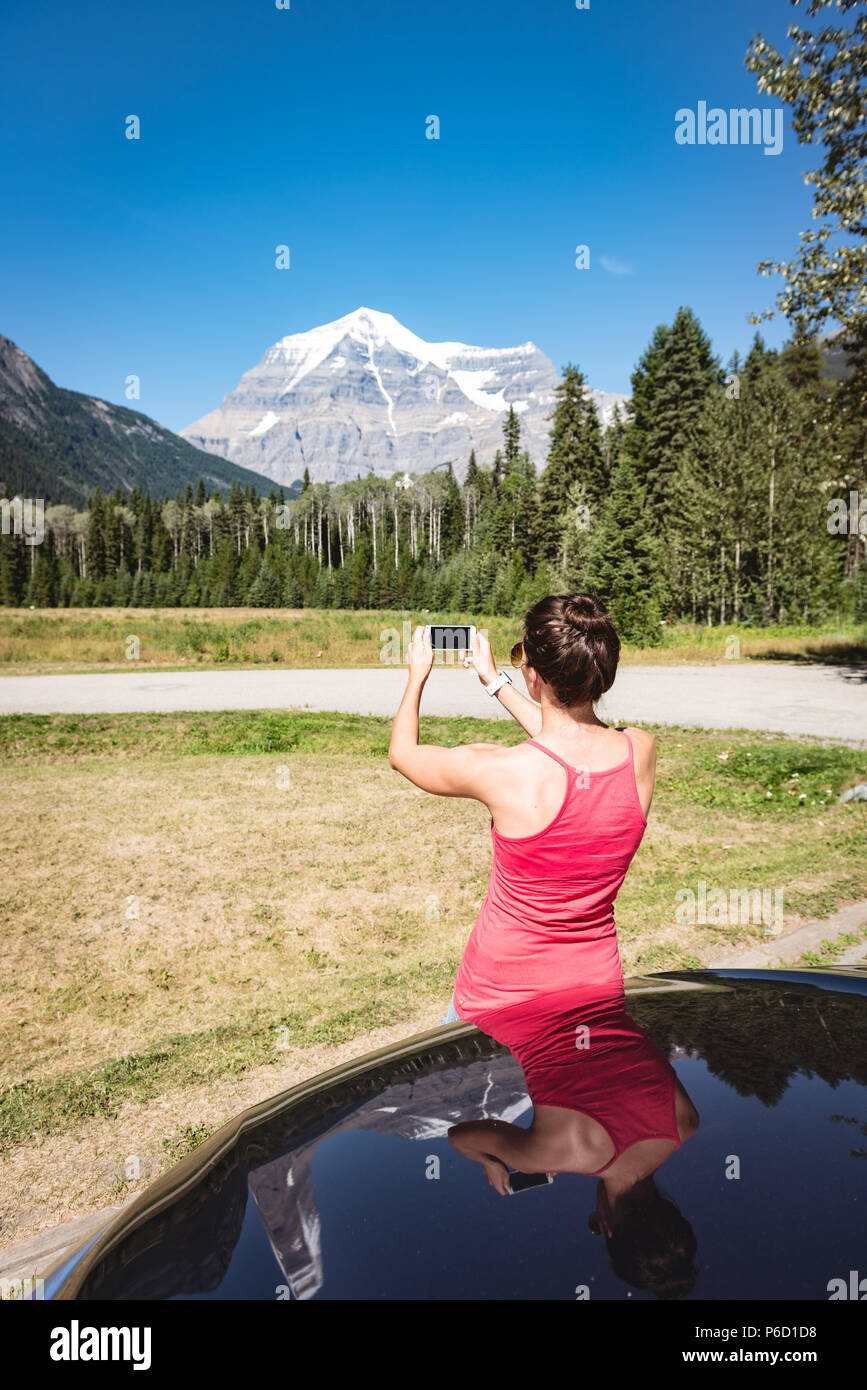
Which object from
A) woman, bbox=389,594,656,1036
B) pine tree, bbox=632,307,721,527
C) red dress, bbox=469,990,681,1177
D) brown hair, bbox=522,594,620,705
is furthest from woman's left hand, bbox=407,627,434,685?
pine tree, bbox=632,307,721,527

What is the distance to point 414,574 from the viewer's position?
92.2 metres

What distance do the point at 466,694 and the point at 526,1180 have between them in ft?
54.5

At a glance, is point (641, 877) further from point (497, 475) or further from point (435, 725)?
point (497, 475)

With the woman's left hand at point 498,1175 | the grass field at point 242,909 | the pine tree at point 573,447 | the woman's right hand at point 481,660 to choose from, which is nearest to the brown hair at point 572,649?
the woman's right hand at point 481,660

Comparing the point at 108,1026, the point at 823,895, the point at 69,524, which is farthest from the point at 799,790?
the point at 69,524

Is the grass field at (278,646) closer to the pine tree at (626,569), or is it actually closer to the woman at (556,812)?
the pine tree at (626,569)

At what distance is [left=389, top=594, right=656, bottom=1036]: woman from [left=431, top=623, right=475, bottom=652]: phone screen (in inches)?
18.5

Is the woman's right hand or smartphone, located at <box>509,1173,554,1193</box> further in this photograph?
the woman's right hand

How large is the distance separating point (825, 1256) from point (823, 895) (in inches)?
222

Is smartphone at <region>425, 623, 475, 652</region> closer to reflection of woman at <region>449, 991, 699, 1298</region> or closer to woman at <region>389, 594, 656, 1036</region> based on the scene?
woman at <region>389, 594, 656, 1036</region>

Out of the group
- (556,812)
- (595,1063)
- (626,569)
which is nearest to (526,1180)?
(595,1063)

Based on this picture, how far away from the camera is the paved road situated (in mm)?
14344

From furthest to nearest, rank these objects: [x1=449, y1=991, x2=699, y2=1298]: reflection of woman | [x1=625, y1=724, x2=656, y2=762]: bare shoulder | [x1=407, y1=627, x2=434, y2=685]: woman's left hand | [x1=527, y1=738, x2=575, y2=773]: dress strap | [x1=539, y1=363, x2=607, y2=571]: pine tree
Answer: [x1=539, y1=363, x2=607, y2=571]: pine tree, [x1=407, y1=627, x2=434, y2=685]: woman's left hand, [x1=625, y1=724, x2=656, y2=762]: bare shoulder, [x1=527, y1=738, x2=575, y2=773]: dress strap, [x1=449, y1=991, x2=699, y2=1298]: reflection of woman

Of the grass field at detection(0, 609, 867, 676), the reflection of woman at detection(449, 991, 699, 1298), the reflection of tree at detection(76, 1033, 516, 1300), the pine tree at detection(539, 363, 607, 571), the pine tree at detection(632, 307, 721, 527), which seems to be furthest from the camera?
the pine tree at detection(539, 363, 607, 571)
